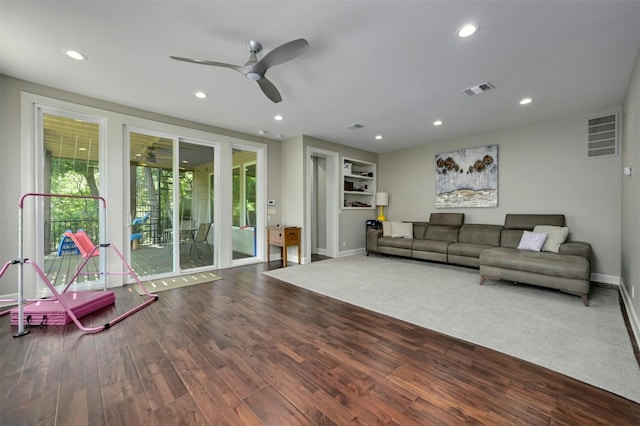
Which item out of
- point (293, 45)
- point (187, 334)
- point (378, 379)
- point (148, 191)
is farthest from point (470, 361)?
point (148, 191)

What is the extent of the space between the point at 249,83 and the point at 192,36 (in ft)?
2.96

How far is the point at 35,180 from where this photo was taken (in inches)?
129

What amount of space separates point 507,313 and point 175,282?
14.7 ft

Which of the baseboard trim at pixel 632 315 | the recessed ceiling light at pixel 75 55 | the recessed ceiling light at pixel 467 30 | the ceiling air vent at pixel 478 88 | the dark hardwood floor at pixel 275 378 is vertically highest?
the recessed ceiling light at pixel 75 55

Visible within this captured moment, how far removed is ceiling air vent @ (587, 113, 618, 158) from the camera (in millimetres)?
3945

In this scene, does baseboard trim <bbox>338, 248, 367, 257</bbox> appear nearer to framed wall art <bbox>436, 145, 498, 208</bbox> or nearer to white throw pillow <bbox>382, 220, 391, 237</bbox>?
white throw pillow <bbox>382, 220, 391, 237</bbox>

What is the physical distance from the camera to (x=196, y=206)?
4840mm

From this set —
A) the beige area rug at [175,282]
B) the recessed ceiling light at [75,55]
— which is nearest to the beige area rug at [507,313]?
the beige area rug at [175,282]

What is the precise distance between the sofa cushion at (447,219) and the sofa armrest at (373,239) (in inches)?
47.2

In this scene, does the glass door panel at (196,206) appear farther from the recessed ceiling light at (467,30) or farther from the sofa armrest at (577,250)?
the sofa armrest at (577,250)

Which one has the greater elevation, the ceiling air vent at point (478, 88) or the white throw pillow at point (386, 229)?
the ceiling air vent at point (478, 88)

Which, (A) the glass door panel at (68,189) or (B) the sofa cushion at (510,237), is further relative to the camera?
(B) the sofa cushion at (510,237)

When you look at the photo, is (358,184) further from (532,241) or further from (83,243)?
(83,243)

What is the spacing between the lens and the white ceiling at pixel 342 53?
2049mm
